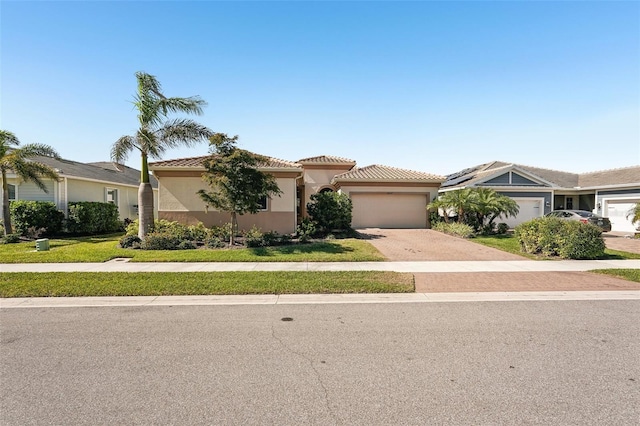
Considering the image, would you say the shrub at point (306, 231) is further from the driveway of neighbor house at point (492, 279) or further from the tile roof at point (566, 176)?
the tile roof at point (566, 176)

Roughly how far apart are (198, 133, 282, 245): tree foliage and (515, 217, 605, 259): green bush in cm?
1067

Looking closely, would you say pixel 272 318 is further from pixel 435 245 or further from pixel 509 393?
pixel 435 245

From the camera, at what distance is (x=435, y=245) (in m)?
14.8

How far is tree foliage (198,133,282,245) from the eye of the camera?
1311 cm

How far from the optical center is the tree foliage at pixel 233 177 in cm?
1311

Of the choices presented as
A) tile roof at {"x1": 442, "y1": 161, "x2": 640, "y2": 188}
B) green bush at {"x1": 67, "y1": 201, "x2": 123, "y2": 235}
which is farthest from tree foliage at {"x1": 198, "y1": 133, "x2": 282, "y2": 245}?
tile roof at {"x1": 442, "y1": 161, "x2": 640, "y2": 188}

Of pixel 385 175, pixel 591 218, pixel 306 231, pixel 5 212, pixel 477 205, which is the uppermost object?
pixel 385 175

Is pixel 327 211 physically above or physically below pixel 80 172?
below

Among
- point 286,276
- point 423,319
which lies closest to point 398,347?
point 423,319

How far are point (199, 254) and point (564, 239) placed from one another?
13.2 m

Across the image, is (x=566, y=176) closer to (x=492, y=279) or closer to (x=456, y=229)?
(x=456, y=229)

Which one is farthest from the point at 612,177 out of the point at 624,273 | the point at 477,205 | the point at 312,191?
the point at 312,191

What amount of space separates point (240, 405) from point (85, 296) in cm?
573

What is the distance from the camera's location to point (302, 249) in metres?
13.0
